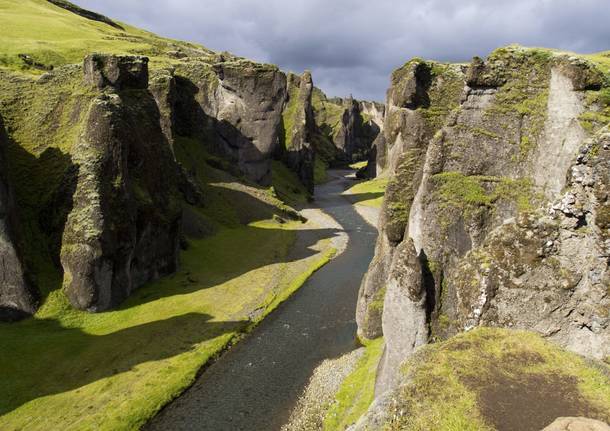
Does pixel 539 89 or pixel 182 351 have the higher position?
pixel 539 89

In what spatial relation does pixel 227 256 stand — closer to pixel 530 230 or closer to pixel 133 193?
pixel 133 193

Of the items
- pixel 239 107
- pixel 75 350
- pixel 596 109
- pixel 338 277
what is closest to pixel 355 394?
pixel 596 109

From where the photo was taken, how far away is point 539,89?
22703 millimetres

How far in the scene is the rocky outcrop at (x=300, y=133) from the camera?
413ft

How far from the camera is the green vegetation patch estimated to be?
408 inches

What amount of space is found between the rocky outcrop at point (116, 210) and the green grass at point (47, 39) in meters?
44.9

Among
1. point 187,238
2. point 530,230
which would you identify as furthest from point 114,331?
point 530,230

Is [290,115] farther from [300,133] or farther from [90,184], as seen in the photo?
[90,184]

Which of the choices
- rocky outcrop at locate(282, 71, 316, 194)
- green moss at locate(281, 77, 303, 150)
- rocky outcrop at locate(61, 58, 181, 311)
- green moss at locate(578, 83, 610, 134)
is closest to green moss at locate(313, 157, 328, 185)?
green moss at locate(281, 77, 303, 150)

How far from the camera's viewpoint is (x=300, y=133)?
127312 millimetres

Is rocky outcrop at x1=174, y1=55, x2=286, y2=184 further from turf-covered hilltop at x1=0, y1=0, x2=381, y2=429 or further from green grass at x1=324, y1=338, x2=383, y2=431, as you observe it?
green grass at x1=324, y1=338, x2=383, y2=431

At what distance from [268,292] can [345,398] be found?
70.7 ft

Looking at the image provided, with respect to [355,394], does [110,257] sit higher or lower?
higher

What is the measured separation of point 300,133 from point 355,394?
353 ft
